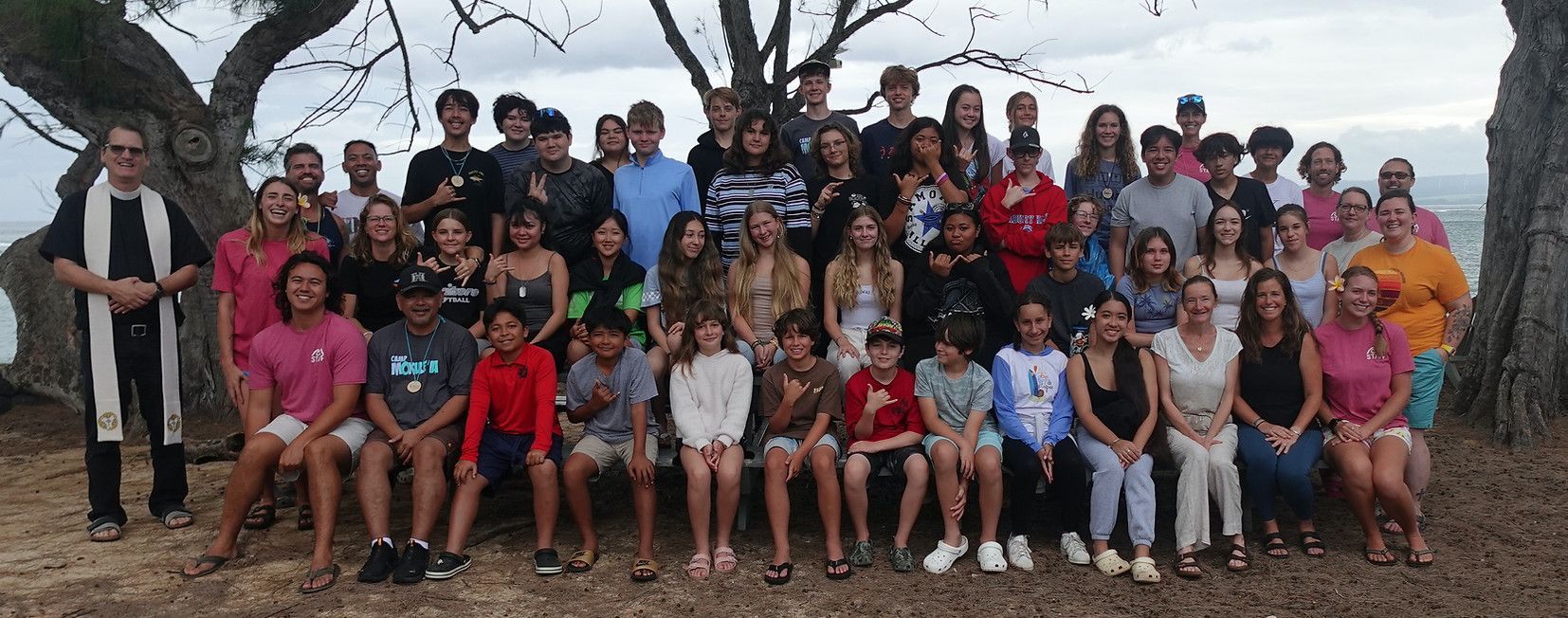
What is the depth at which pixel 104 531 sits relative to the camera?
494cm

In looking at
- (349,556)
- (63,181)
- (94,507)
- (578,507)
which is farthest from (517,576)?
(63,181)

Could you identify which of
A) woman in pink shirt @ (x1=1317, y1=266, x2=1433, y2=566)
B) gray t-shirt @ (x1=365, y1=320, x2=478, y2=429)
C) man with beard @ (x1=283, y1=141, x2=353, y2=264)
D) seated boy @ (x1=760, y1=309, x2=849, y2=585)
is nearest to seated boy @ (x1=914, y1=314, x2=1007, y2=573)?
seated boy @ (x1=760, y1=309, x2=849, y2=585)

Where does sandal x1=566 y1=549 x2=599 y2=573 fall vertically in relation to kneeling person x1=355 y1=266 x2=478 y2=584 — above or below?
below

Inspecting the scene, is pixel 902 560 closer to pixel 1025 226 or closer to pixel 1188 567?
pixel 1188 567

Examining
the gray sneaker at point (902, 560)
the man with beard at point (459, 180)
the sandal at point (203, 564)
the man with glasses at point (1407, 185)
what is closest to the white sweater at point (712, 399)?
the gray sneaker at point (902, 560)

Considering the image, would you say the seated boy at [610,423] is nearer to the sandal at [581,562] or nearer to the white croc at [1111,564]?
the sandal at [581,562]

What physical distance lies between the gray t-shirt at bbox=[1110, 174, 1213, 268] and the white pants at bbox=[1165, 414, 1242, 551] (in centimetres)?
122

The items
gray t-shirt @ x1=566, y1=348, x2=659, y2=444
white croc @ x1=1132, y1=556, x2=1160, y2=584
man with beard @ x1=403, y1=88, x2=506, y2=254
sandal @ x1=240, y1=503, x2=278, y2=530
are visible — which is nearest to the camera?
white croc @ x1=1132, y1=556, x2=1160, y2=584

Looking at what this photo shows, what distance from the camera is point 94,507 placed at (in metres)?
5.03

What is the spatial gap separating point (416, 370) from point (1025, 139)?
10.3 ft

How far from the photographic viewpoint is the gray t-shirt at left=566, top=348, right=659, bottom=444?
474 centimetres

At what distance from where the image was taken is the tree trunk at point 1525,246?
6.94 metres

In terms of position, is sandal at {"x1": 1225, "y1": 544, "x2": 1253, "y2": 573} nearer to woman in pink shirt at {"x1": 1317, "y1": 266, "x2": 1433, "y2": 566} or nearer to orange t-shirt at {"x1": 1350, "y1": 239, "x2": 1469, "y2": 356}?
woman in pink shirt at {"x1": 1317, "y1": 266, "x2": 1433, "y2": 566}

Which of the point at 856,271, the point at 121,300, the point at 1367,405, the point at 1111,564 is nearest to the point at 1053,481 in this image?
the point at 1111,564
